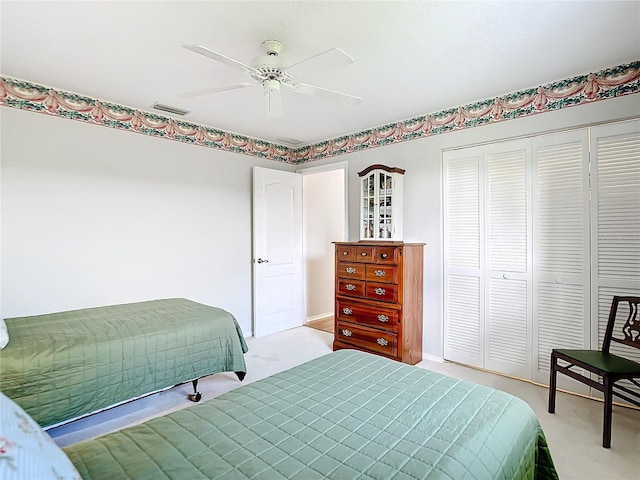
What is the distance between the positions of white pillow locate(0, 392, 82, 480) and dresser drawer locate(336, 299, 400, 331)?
9.05ft

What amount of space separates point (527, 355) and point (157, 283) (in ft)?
11.8

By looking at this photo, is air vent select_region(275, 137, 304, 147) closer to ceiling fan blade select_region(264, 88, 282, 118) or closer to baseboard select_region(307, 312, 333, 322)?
ceiling fan blade select_region(264, 88, 282, 118)

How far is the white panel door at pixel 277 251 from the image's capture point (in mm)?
4289

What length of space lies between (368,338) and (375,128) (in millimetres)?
2386

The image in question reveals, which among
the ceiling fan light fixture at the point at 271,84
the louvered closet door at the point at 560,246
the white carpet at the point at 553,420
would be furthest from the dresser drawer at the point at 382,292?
the ceiling fan light fixture at the point at 271,84

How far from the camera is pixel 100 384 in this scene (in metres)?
2.02

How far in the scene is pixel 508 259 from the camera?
119 inches

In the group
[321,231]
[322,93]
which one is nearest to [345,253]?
[321,231]

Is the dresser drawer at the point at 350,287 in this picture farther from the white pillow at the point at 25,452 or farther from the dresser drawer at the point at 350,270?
the white pillow at the point at 25,452

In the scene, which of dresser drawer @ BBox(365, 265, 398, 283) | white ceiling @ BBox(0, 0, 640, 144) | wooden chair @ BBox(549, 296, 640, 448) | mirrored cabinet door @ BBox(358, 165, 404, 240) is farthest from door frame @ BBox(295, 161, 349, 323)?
wooden chair @ BBox(549, 296, 640, 448)

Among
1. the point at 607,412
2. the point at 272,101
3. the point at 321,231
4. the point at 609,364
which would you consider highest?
the point at 272,101

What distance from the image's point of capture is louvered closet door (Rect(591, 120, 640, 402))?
8.03 feet

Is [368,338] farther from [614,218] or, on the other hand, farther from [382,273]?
[614,218]

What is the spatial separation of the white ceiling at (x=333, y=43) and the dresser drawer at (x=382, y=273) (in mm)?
1590
